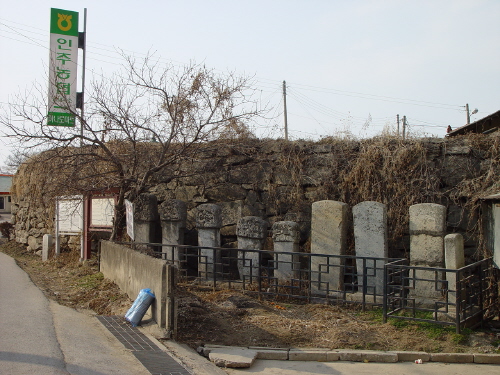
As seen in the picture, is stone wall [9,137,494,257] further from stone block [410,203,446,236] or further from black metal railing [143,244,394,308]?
stone block [410,203,446,236]

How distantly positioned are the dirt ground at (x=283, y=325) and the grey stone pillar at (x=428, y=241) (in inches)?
37.7

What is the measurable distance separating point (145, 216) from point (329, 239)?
4171 millimetres

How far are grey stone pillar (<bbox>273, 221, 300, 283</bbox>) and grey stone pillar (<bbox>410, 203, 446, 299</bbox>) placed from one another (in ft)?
6.99

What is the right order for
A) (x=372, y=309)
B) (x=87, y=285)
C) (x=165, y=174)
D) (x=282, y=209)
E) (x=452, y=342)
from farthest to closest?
(x=165, y=174), (x=282, y=209), (x=87, y=285), (x=372, y=309), (x=452, y=342)

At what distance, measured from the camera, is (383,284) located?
7645mm

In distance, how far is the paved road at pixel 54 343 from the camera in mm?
4684

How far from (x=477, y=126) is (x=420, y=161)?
276 centimetres

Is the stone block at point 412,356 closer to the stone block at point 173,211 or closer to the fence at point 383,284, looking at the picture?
the fence at point 383,284

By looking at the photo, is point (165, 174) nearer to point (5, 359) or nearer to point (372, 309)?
point (372, 309)

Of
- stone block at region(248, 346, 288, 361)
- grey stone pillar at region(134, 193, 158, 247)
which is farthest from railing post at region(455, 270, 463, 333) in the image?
grey stone pillar at region(134, 193, 158, 247)

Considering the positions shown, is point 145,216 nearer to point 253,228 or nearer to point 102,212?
point 102,212

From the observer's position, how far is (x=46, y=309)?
7.29m

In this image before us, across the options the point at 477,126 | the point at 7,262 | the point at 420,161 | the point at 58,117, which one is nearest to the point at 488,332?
the point at 420,161

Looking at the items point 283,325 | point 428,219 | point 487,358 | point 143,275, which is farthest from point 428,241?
point 143,275
